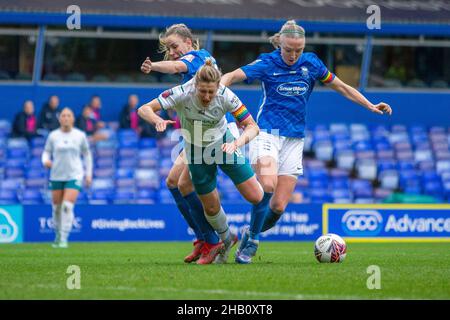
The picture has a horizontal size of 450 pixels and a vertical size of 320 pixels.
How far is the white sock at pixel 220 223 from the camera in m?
11.0

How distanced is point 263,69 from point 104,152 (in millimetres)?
12567

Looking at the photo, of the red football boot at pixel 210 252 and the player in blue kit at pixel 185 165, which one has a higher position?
the player in blue kit at pixel 185 165

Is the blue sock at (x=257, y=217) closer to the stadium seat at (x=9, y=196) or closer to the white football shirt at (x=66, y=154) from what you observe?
the white football shirt at (x=66, y=154)

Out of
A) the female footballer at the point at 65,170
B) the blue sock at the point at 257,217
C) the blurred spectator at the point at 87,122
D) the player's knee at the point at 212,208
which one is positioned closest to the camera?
the player's knee at the point at 212,208

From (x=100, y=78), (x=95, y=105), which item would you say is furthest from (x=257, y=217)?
(x=100, y=78)

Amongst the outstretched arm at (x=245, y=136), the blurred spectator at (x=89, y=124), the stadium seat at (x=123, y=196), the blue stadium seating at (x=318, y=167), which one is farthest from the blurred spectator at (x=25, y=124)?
the outstretched arm at (x=245, y=136)

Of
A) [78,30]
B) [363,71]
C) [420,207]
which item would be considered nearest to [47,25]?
[78,30]

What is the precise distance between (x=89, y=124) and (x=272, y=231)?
5543 millimetres

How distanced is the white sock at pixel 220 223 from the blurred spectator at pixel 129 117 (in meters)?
13.1

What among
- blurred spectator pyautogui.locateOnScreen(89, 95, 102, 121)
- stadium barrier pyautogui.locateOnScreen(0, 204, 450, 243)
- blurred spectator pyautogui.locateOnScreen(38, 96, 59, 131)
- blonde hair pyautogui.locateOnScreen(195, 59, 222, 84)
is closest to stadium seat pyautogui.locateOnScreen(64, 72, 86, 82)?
blurred spectator pyautogui.locateOnScreen(89, 95, 102, 121)

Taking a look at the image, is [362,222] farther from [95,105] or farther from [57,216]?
[95,105]

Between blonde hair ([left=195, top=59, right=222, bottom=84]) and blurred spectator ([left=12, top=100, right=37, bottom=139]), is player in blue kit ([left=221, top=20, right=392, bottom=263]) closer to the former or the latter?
blonde hair ([left=195, top=59, right=222, bottom=84])

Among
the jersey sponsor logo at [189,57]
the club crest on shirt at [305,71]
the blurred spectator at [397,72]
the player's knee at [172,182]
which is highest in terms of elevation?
the blurred spectator at [397,72]

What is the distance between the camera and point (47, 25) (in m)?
24.9
